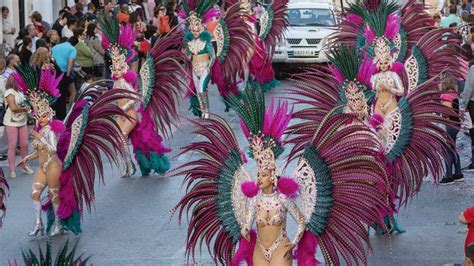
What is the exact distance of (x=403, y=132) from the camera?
42.5 feet

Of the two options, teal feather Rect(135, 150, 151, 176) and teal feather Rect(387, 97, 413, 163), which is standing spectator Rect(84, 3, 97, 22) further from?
teal feather Rect(387, 97, 413, 163)

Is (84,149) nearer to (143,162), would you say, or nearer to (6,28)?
(143,162)

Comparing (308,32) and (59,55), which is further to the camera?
(308,32)

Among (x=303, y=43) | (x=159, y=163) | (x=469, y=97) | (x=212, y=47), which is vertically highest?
(x=469, y=97)

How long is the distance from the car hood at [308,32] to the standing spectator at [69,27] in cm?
616

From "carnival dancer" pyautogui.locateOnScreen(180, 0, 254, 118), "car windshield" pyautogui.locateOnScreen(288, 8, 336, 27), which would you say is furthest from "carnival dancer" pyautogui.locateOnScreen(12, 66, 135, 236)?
"car windshield" pyautogui.locateOnScreen(288, 8, 336, 27)

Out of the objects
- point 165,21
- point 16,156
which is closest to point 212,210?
point 16,156

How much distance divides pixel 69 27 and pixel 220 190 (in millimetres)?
14183

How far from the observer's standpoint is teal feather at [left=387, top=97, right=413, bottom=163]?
1280 cm

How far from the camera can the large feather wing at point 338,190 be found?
32.9ft

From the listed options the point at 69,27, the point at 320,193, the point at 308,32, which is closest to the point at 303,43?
the point at 308,32

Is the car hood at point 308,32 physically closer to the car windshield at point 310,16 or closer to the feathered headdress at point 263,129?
the car windshield at point 310,16

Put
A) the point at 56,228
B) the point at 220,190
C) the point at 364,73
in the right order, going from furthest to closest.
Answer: the point at 56,228 < the point at 364,73 < the point at 220,190

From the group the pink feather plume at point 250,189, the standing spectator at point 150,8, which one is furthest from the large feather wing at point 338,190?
the standing spectator at point 150,8
